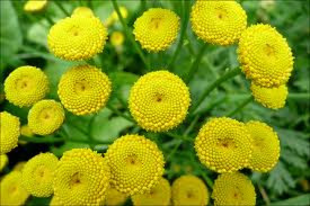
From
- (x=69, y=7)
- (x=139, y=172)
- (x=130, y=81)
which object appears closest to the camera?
(x=139, y=172)

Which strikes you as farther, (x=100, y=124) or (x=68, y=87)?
(x=100, y=124)

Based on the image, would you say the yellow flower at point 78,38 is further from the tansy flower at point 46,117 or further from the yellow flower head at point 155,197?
the yellow flower head at point 155,197

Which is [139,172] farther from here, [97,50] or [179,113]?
[97,50]

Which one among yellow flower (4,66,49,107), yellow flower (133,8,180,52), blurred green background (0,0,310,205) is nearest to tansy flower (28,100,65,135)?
yellow flower (4,66,49,107)

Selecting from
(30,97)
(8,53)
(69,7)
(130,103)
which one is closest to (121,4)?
(69,7)

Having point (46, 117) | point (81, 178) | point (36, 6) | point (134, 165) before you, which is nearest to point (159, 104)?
point (134, 165)

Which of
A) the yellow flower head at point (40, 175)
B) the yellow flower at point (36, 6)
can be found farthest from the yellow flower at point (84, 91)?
the yellow flower at point (36, 6)

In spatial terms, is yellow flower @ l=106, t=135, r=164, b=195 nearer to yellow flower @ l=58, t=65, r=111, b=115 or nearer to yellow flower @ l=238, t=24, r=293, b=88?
yellow flower @ l=58, t=65, r=111, b=115
